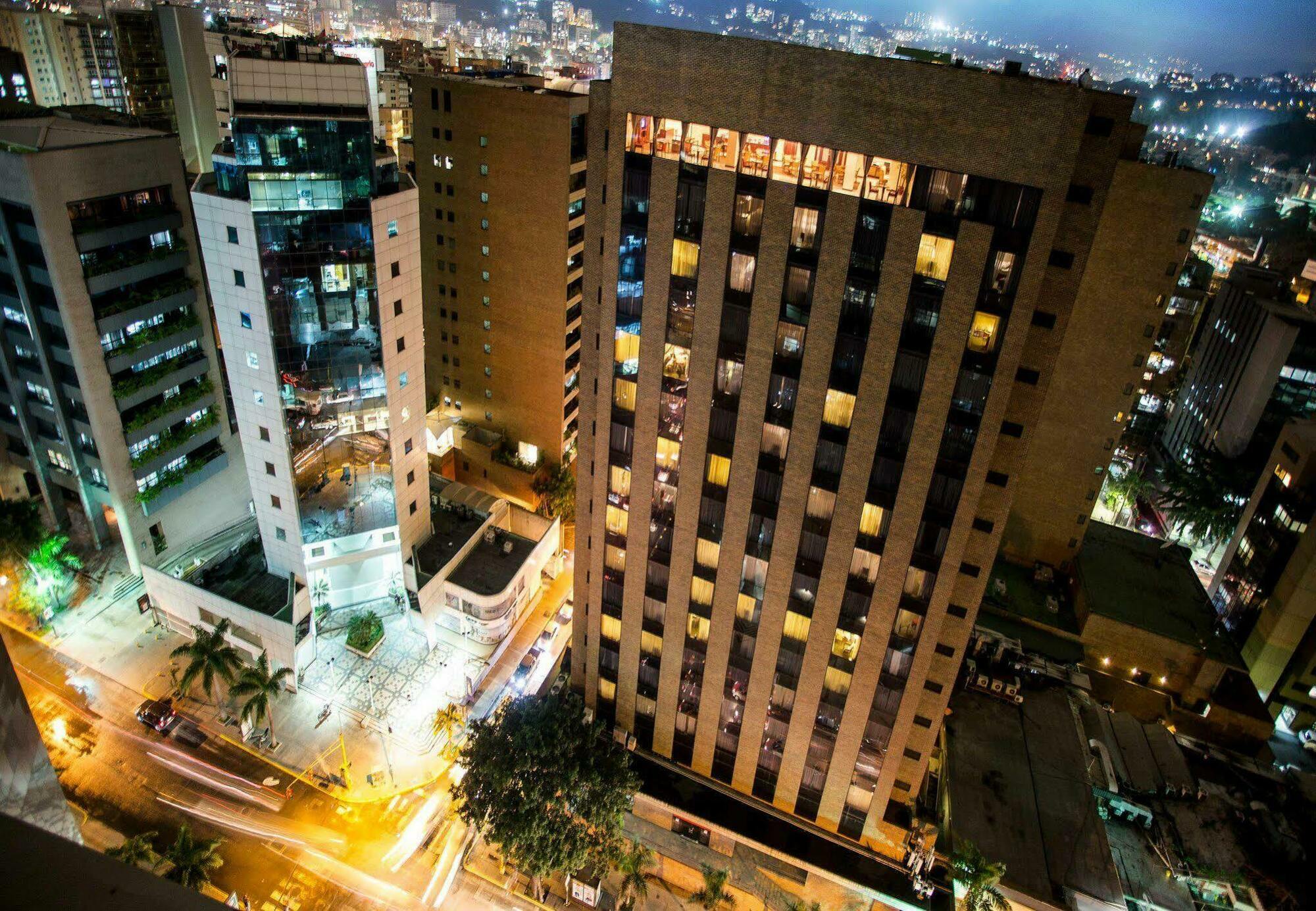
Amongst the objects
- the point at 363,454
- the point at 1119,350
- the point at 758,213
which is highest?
the point at 758,213

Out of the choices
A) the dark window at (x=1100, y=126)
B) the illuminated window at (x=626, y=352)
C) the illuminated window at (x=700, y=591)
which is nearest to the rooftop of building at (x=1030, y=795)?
the illuminated window at (x=700, y=591)

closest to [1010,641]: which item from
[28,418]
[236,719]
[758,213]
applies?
[758,213]

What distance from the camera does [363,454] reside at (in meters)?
63.5

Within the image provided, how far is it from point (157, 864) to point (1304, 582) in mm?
89879

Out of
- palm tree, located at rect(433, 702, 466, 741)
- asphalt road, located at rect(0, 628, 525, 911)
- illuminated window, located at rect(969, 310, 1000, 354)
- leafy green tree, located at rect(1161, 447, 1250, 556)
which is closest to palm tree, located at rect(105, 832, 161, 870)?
asphalt road, located at rect(0, 628, 525, 911)

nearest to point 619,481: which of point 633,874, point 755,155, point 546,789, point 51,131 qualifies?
point 546,789

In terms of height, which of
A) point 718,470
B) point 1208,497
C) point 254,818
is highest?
point 718,470

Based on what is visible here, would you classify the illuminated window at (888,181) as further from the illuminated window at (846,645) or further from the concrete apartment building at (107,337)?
the concrete apartment building at (107,337)

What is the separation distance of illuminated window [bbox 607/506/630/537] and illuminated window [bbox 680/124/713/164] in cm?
2212

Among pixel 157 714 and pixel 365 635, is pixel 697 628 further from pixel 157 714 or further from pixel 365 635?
pixel 157 714

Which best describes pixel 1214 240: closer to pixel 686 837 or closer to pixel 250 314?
pixel 686 837

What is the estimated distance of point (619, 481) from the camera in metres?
49.2

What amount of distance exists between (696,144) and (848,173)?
312 inches

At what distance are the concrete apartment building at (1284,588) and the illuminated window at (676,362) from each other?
195 ft
